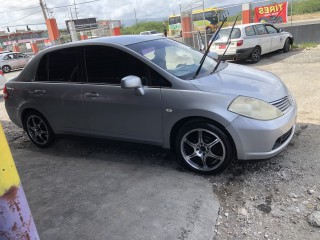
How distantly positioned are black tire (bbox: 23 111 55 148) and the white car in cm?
838

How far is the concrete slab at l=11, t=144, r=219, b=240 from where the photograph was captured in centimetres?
302

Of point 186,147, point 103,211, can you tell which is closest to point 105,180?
point 103,211

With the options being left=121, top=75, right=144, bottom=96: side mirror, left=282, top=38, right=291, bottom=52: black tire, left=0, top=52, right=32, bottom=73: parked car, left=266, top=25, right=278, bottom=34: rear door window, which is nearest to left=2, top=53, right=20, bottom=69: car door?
left=0, top=52, right=32, bottom=73: parked car

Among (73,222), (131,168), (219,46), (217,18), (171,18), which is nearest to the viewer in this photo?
→ (73,222)

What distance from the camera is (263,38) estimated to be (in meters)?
12.8

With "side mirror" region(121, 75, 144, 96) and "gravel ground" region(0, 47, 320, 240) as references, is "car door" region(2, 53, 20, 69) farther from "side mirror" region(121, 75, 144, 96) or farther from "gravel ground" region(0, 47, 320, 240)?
"gravel ground" region(0, 47, 320, 240)

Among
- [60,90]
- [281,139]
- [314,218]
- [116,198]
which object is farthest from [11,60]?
[314,218]

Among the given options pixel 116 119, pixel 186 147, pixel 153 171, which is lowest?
pixel 153 171

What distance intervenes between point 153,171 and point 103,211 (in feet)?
3.30

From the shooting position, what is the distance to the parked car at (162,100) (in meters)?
3.63

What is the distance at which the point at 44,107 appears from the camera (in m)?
4.98

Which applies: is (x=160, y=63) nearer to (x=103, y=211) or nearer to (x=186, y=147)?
(x=186, y=147)

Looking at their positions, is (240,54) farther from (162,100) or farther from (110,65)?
(162,100)

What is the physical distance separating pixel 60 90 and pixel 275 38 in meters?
11.1
